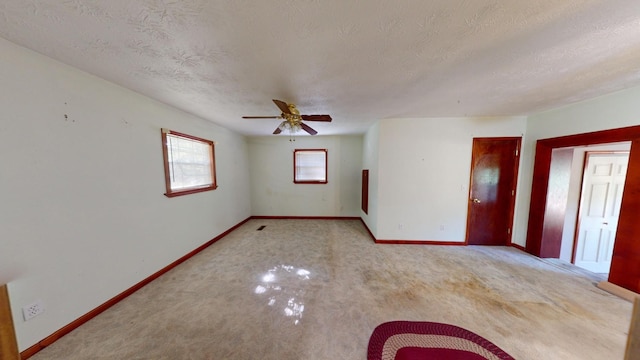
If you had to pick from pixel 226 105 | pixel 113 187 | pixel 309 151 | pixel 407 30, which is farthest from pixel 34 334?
pixel 309 151

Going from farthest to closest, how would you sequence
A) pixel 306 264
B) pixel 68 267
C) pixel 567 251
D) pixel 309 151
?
pixel 309 151, pixel 567 251, pixel 306 264, pixel 68 267

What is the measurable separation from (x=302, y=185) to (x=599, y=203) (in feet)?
18.2

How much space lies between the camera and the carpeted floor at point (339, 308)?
1.53 meters

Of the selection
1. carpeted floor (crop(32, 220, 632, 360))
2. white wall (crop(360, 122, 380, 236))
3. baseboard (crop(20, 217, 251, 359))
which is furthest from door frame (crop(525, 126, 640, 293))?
baseboard (crop(20, 217, 251, 359))

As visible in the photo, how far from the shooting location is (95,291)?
1.88 metres

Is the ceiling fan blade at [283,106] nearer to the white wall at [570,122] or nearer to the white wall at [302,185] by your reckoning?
the white wall at [302,185]

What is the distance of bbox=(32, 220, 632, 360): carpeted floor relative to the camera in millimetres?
1534

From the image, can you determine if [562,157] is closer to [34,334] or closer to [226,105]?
[226,105]

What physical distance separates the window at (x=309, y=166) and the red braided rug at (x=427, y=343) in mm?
3827

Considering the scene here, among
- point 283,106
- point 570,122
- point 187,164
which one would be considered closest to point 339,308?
point 283,106

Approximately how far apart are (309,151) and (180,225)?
3.30 m

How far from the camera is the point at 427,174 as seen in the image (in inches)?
138

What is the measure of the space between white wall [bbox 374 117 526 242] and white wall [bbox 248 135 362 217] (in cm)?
166

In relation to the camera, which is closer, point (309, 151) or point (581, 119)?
point (581, 119)
